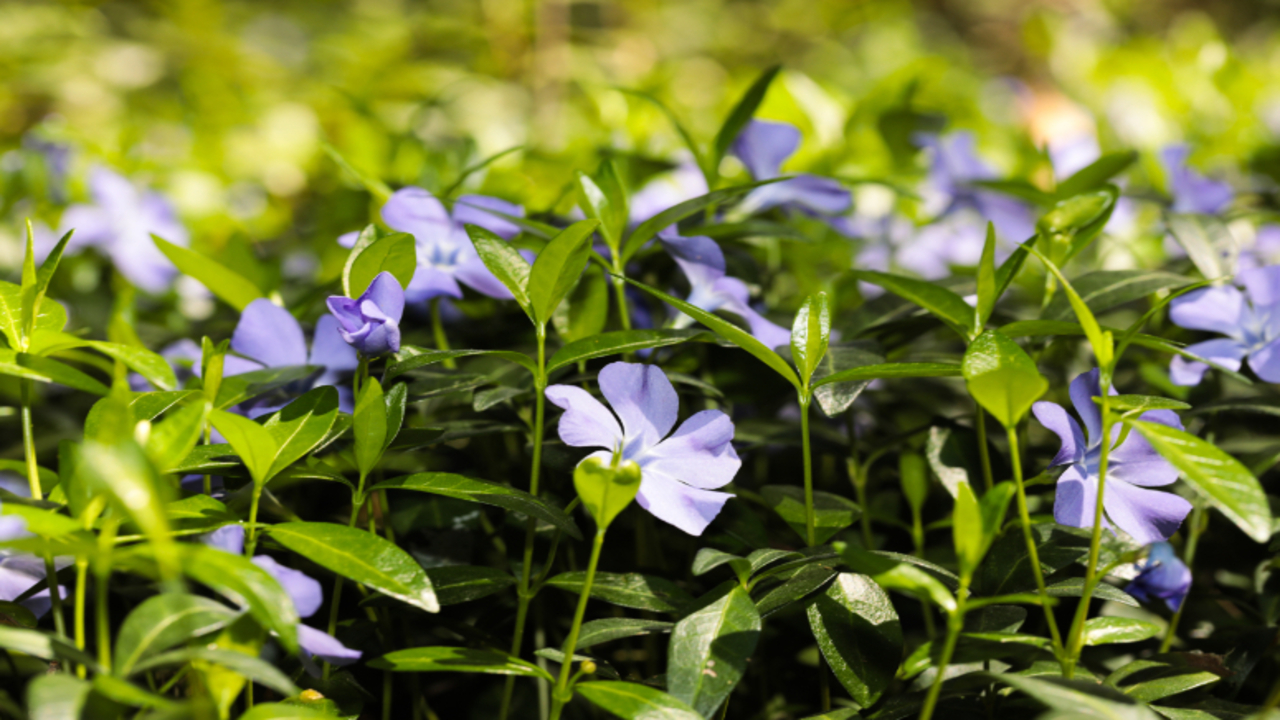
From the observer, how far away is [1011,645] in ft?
1.46

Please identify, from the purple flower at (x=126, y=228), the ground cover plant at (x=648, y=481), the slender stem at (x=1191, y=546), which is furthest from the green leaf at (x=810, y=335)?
the purple flower at (x=126, y=228)

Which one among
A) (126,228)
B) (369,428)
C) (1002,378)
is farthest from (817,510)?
(126,228)

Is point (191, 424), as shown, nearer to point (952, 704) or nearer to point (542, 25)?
point (952, 704)

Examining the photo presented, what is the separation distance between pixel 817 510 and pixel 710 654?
16 centimetres

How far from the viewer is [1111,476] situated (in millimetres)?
518

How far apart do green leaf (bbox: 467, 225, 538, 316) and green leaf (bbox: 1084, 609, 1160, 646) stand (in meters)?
0.36

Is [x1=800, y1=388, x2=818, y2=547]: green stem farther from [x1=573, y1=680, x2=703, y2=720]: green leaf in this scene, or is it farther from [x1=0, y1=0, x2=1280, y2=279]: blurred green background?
[x1=0, y1=0, x2=1280, y2=279]: blurred green background

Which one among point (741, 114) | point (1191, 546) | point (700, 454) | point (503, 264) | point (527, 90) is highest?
point (527, 90)

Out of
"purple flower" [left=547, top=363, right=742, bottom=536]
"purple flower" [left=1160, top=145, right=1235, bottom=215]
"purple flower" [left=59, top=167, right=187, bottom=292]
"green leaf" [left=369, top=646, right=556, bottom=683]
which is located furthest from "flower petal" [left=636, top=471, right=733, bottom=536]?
"purple flower" [left=59, top=167, right=187, bottom=292]

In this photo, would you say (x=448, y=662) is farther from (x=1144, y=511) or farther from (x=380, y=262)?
(x=1144, y=511)

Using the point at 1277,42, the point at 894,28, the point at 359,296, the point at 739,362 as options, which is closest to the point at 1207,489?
the point at 739,362

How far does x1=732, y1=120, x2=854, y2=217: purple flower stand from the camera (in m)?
0.82

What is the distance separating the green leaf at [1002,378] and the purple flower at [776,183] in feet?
1.40

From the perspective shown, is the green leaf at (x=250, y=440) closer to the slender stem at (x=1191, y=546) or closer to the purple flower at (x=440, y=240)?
the purple flower at (x=440, y=240)
